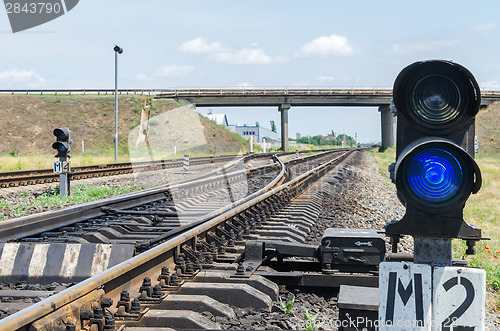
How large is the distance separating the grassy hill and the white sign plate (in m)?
52.0

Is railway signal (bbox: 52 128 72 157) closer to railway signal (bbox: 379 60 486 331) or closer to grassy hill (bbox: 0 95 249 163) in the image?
railway signal (bbox: 379 60 486 331)

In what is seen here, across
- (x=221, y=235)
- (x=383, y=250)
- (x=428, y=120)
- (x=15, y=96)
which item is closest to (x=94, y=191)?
(x=221, y=235)

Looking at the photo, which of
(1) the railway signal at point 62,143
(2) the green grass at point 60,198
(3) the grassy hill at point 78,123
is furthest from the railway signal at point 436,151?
(3) the grassy hill at point 78,123

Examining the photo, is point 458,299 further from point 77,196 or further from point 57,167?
point 57,167

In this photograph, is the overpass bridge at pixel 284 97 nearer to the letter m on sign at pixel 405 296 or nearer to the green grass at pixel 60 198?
the green grass at pixel 60 198

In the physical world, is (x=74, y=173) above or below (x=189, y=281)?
above

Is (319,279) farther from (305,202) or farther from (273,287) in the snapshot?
(305,202)

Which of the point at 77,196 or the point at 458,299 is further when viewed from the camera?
the point at 77,196

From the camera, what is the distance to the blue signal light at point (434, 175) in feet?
6.89

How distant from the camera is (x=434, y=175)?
2.12 meters

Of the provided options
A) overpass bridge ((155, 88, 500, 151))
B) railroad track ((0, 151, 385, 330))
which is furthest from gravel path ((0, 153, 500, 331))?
overpass bridge ((155, 88, 500, 151))

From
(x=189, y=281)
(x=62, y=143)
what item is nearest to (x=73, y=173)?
(x=62, y=143)

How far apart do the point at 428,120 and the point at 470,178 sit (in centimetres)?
27

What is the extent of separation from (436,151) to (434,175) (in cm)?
9
